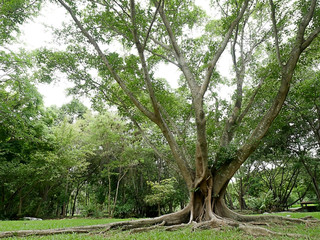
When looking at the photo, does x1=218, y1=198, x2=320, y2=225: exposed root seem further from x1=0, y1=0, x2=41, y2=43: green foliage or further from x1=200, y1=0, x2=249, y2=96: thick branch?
x1=0, y1=0, x2=41, y2=43: green foliage

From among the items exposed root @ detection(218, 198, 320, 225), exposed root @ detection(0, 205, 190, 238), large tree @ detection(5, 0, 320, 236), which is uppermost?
large tree @ detection(5, 0, 320, 236)

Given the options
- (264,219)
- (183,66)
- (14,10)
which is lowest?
(264,219)

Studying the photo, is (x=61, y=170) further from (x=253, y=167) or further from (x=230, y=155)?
(x=253, y=167)

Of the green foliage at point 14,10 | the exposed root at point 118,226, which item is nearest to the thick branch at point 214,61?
the exposed root at point 118,226

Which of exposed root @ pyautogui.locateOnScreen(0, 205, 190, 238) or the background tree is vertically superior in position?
the background tree

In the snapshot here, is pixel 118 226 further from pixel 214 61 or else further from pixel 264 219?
pixel 214 61

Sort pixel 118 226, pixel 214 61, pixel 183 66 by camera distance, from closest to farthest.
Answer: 1. pixel 118 226
2. pixel 214 61
3. pixel 183 66

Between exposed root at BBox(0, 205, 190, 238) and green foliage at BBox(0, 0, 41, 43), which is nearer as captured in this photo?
exposed root at BBox(0, 205, 190, 238)

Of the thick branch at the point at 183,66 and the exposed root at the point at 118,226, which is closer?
the exposed root at the point at 118,226

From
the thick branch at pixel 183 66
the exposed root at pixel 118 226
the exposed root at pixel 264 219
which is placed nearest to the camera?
the exposed root at pixel 118 226

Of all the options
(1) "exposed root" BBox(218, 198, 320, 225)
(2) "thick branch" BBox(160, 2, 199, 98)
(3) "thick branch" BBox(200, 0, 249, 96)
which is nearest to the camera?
(1) "exposed root" BBox(218, 198, 320, 225)

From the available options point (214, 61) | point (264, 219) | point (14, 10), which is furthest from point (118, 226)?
point (14, 10)

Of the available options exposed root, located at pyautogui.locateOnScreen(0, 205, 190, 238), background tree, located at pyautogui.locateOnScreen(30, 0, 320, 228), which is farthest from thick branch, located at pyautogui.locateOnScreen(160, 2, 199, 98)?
exposed root, located at pyautogui.locateOnScreen(0, 205, 190, 238)

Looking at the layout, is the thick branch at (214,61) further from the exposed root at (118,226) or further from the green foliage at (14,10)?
the green foliage at (14,10)
